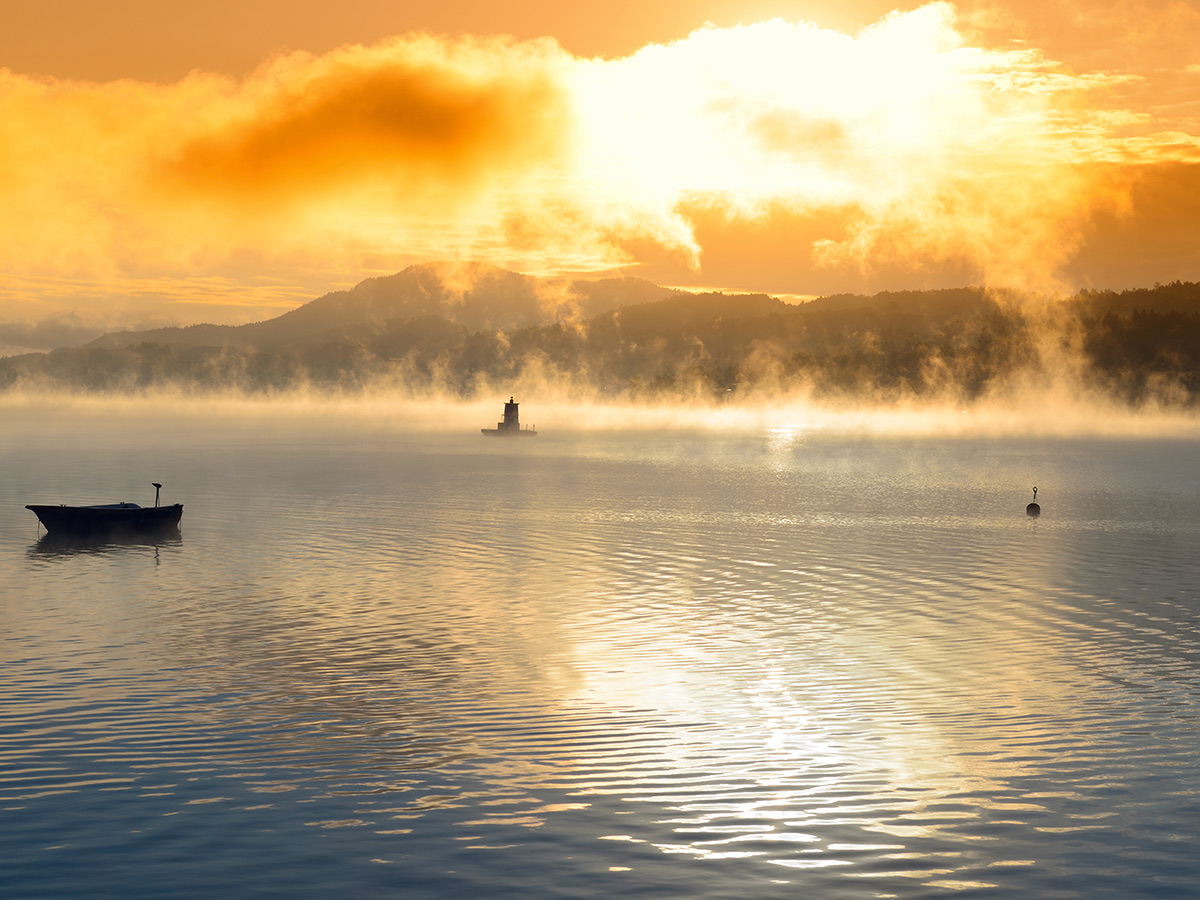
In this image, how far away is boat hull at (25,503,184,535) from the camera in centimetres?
7706

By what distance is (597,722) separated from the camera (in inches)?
1214

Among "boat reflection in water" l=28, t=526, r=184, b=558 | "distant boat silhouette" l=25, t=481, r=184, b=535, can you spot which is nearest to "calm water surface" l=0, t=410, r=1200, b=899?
"boat reflection in water" l=28, t=526, r=184, b=558

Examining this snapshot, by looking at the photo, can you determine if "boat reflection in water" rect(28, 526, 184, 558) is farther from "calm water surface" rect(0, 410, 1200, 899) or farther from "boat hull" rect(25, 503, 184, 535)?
"calm water surface" rect(0, 410, 1200, 899)

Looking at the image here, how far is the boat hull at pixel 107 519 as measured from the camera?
77.1 metres

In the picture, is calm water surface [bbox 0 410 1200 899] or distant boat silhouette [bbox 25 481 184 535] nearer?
calm water surface [bbox 0 410 1200 899]

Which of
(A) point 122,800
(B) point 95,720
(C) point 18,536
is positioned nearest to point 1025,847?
(A) point 122,800

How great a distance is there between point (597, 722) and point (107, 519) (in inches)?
2354

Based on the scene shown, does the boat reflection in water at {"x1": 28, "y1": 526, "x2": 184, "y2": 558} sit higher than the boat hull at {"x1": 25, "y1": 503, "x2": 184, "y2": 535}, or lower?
lower

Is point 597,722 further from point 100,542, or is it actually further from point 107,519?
point 107,519

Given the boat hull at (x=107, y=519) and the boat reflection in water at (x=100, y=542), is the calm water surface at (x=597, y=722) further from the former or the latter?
the boat hull at (x=107, y=519)

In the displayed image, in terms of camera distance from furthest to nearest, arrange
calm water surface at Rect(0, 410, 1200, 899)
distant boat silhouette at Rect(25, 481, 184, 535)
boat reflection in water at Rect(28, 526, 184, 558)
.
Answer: distant boat silhouette at Rect(25, 481, 184, 535) < boat reflection in water at Rect(28, 526, 184, 558) < calm water surface at Rect(0, 410, 1200, 899)

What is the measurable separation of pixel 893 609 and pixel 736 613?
7.30m

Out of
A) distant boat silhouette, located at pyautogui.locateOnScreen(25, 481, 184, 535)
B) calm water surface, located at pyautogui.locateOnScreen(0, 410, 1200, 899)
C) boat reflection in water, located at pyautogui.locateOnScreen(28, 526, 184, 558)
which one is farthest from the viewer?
distant boat silhouette, located at pyautogui.locateOnScreen(25, 481, 184, 535)

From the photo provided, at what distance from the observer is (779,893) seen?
19.5m
